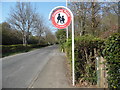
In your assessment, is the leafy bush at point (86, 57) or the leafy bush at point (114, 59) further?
the leafy bush at point (86, 57)

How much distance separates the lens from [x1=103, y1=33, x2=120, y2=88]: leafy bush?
262 centimetres

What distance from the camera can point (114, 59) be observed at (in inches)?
105

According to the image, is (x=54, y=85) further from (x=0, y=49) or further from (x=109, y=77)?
(x=0, y=49)

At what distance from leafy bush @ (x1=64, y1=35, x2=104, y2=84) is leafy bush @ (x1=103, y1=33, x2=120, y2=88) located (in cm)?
99

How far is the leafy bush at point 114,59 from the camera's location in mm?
2625

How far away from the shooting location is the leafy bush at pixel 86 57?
3826 millimetres

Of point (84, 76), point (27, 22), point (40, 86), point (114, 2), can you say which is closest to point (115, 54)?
point (84, 76)

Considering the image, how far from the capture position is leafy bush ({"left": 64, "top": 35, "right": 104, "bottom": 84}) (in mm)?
3826

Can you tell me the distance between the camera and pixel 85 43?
154 inches

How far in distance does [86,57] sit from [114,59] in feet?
4.36

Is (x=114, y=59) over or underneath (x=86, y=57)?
over

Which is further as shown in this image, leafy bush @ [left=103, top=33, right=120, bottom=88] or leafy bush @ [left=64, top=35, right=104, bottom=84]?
leafy bush @ [left=64, top=35, right=104, bottom=84]

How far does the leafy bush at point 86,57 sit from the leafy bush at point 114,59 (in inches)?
39.1

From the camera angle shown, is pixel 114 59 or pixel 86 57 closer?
pixel 114 59
